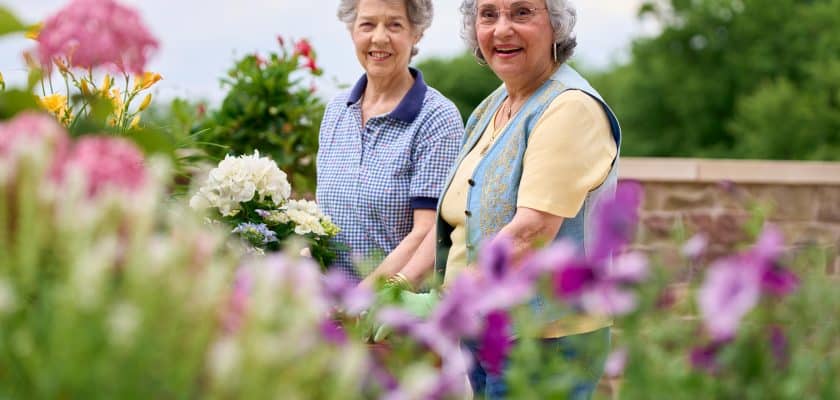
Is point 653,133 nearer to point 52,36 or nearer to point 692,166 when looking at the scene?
point 692,166

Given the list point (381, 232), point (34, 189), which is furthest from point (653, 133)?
point (34, 189)

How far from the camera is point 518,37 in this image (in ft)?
9.50

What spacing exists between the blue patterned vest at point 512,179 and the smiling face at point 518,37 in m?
0.06

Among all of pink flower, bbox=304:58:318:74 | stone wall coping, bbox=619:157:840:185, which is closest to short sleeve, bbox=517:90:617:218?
pink flower, bbox=304:58:318:74

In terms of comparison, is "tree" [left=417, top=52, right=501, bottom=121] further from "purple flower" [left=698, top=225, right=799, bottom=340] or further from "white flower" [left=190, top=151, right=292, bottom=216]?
"purple flower" [left=698, top=225, right=799, bottom=340]

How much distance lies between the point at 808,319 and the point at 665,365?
20 cm

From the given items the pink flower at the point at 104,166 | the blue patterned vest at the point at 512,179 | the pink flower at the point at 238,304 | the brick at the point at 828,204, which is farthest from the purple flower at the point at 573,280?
the brick at the point at 828,204

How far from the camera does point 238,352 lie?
3.80ft

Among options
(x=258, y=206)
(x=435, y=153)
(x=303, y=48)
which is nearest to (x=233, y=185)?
(x=258, y=206)

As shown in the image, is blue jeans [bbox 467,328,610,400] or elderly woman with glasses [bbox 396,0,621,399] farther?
elderly woman with glasses [bbox 396,0,621,399]

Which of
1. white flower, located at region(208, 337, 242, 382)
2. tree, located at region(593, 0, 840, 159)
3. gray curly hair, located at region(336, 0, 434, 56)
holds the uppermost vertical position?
tree, located at region(593, 0, 840, 159)

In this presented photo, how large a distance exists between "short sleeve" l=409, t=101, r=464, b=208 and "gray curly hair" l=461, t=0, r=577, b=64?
0.86ft

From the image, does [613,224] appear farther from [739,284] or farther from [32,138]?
[32,138]

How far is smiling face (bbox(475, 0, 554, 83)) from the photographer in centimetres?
289
